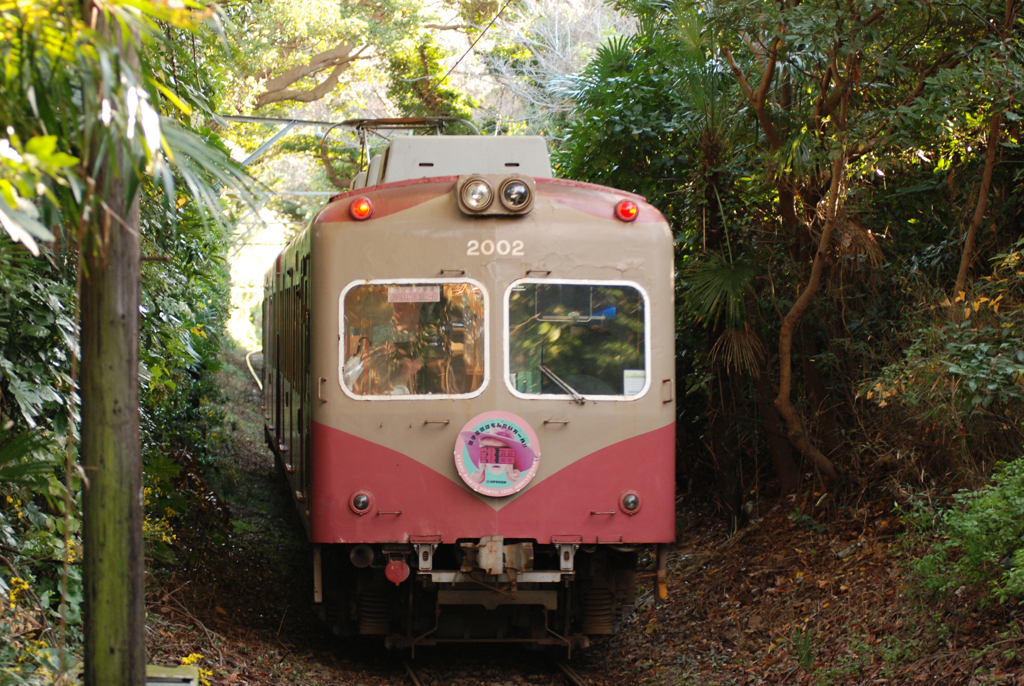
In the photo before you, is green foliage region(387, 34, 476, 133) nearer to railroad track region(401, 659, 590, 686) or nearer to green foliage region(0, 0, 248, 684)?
green foliage region(0, 0, 248, 684)

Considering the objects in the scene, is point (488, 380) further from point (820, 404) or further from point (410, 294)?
point (820, 404)

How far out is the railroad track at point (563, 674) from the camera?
6547 millimetres

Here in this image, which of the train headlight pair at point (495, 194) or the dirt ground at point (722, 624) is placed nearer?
the dirt ground at point (722, 624)

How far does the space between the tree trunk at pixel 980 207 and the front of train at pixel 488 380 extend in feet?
8.17

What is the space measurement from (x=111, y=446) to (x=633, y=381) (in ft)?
11.2

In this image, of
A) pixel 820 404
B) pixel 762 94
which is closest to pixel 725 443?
pixel 820 404

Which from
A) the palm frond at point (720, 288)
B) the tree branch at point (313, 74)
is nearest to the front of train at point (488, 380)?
the palm frond at point (720, 288)

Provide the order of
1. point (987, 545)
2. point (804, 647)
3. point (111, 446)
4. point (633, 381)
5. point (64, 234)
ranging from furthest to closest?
point (804, 647)
point (633, 381)
point (987, 545)
point (64, 234)
point (111, 446)

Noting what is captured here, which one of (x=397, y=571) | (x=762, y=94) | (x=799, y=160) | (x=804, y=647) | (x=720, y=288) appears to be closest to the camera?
(x=397, y=571)

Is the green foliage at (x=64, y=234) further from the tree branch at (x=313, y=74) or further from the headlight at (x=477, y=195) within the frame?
the tree branch at (x=313, y=74)

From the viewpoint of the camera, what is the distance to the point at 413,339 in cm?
597

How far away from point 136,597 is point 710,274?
597 cm

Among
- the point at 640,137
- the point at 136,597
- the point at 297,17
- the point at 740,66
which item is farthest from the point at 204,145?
the point at 297,17

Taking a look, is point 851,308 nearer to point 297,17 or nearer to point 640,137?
point 640,137
